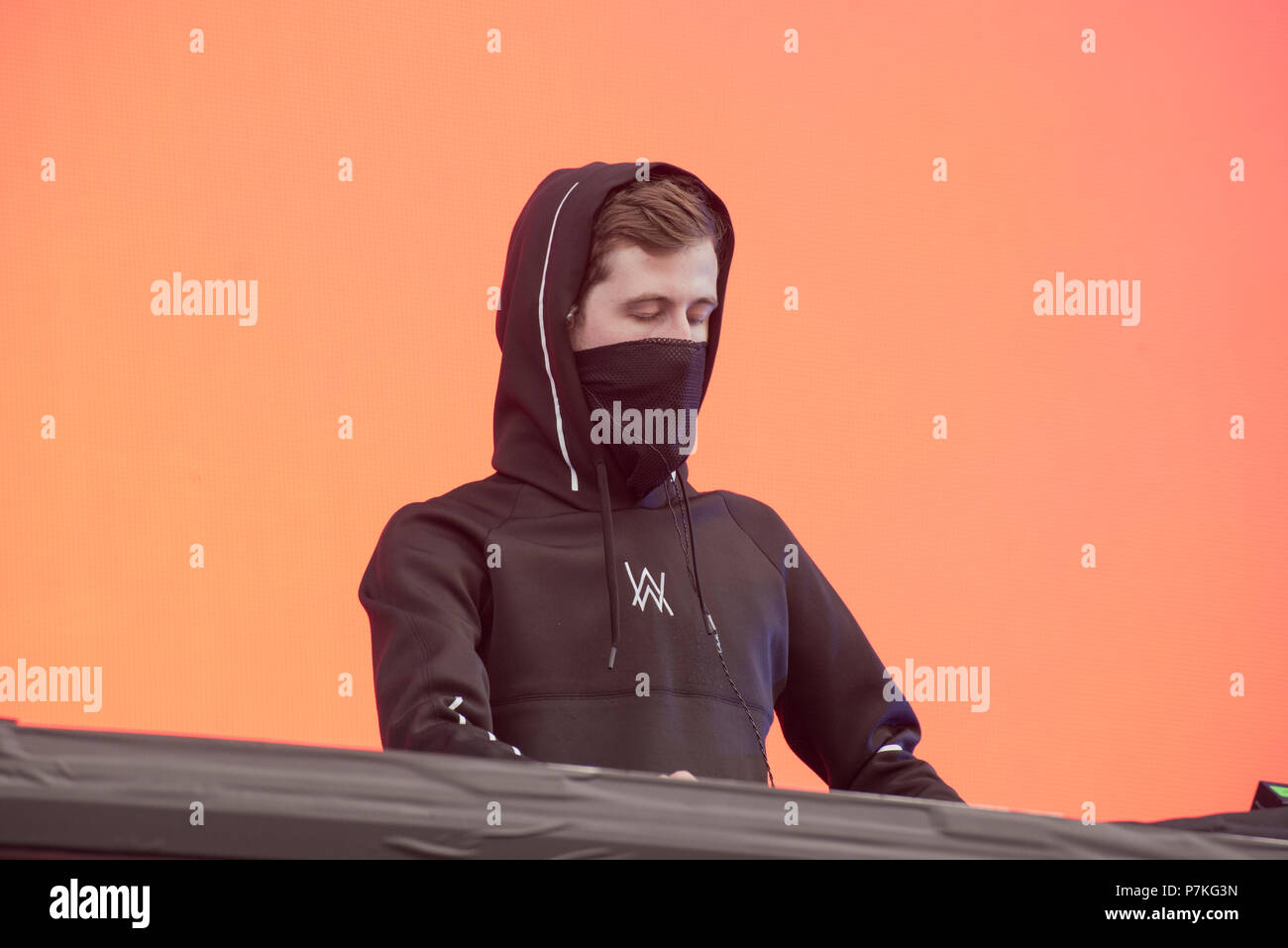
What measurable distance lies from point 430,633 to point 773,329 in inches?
43.9

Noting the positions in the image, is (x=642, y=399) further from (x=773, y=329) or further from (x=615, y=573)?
(x=773, y=329)

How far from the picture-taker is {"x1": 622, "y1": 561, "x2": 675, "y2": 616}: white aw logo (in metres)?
1.41

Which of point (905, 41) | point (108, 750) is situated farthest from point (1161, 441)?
point (108, 750)

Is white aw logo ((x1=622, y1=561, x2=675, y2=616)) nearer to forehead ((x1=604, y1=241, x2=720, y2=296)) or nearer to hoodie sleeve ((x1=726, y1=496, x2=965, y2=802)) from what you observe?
hoodie sleeve ((x1=726, y1=496, x2=965, y2=802))

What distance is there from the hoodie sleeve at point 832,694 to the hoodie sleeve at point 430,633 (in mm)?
352

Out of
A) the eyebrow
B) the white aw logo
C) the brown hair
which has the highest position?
the brown hair

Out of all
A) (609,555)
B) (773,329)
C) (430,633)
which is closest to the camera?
(430,633)

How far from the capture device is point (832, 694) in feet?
4.85

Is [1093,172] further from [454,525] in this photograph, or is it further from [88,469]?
[88,469]

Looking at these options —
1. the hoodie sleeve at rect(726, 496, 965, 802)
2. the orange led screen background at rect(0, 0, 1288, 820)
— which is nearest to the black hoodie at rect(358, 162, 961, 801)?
the hoodie sleeve at rect(726, 496, 965, 802)

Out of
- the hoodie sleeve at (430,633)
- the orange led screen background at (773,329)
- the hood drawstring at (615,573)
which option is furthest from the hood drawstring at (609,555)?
the orange led screen background at (773,329)

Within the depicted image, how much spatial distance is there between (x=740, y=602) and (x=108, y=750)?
2.82ft


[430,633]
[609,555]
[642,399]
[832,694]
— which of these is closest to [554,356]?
[642,399]

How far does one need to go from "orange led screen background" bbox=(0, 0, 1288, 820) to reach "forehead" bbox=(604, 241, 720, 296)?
2.34 ft
